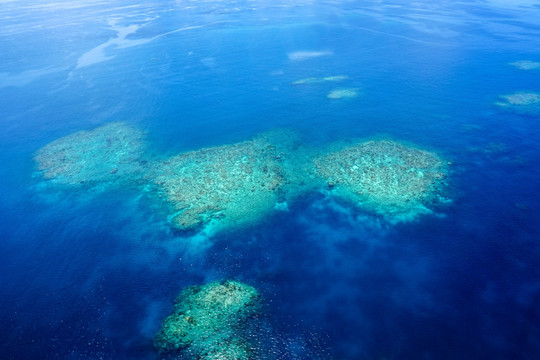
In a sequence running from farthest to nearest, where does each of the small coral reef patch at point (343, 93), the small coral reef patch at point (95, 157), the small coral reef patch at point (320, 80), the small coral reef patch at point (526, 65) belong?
the small coral reef patch at point (526, 65)
the small coral reef patch at point (320, 80)
the small coral reef patch at point (343, 93)
the small coral reef patch at point (95, 157)

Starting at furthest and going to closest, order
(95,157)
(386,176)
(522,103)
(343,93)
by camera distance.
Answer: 1. (343,93)
2. (522,103)
3. (95,157)
4. (386,176)

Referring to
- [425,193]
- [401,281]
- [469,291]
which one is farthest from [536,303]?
[425,193]

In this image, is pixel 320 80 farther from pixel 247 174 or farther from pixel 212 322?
pixel 212 322

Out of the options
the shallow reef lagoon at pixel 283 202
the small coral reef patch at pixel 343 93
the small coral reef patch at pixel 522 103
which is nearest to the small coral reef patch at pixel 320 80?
the shallow reef lagoon at pixel 283 202

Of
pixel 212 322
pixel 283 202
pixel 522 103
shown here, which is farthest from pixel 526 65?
pixel 212 322

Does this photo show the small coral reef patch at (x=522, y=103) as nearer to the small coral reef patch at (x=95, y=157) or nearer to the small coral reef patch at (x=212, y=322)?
the small coral reef patch at (x=212, y=322)

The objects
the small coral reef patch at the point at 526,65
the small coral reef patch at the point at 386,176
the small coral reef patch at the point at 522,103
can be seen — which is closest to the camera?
the small coral reef patch at the point at 386,176

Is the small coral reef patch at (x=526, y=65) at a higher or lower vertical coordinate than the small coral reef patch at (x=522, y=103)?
higher
